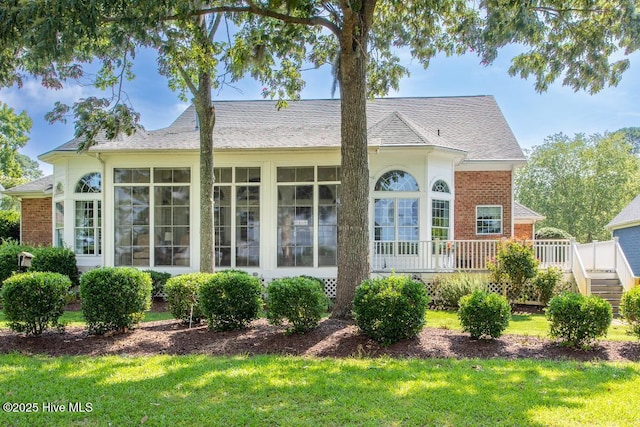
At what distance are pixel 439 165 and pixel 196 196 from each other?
23.5 ft

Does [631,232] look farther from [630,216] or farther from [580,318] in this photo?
[580,318]

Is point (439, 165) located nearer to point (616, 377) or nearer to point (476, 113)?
point (476, 113)

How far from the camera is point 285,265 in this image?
11.8m

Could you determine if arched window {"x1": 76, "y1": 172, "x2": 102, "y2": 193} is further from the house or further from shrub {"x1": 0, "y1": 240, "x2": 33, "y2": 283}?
shrub {"x1": 0, "y1": 240, "x2": 33, "y2": 283}

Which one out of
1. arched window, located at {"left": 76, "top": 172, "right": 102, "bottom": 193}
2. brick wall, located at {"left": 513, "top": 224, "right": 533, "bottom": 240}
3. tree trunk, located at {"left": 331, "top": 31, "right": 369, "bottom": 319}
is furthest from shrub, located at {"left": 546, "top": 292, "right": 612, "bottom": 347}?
brick wall, located at {"left": 513, "top": 224, "right": 533, "bottom": 240}

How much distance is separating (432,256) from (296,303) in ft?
22.2

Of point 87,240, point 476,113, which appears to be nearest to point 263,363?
point 87,240

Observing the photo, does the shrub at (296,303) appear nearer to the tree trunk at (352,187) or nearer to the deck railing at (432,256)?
the tree trunk at (352,187)

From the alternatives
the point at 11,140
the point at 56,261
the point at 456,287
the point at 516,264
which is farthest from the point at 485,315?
the point at 11,140

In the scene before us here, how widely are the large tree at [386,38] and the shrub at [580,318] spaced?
2.95 m

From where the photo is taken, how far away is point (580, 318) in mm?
5895

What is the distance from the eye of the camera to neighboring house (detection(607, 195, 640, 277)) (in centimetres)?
1767

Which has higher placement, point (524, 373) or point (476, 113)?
point (476, 113)

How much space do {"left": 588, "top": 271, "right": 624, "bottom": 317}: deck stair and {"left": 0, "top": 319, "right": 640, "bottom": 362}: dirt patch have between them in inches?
221
